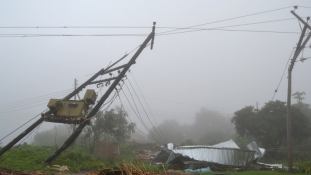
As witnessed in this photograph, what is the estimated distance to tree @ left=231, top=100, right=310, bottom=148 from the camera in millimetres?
37250

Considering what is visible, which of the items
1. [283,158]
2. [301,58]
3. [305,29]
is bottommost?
[283,158]

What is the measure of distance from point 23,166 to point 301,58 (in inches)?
696

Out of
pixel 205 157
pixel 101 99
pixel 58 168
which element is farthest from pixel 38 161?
pixel 205 157

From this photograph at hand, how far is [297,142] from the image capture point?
41.5 meters

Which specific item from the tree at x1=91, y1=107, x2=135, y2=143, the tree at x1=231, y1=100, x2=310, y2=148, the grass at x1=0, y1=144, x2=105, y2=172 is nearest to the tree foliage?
the tree at x1=231, y1=100, x2=310, y2=148

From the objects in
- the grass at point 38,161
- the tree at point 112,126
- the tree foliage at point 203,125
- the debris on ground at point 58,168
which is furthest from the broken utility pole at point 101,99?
the tree foliage at point 203,125

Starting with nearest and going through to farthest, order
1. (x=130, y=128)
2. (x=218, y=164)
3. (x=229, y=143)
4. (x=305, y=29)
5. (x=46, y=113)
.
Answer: (x=46, y=113)
(x=305, y=29)
(x=218, y=164)
(x=229, y=143)
(x=130, y=128)

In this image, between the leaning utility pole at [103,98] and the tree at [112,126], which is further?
the tree at [112,126]

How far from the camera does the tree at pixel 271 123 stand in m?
37.2

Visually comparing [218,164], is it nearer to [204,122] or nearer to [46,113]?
[46,113]

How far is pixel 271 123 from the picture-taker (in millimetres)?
37625

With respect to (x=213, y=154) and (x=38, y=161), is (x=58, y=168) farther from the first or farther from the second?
(x=213, y=154)

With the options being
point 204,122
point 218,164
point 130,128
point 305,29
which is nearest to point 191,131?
point 204,122

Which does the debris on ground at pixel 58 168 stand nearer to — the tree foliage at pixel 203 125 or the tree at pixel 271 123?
the tree at pixel 271 123
